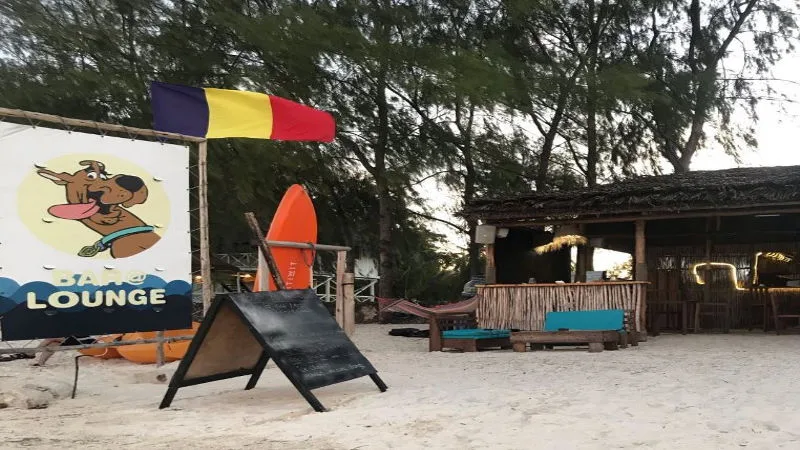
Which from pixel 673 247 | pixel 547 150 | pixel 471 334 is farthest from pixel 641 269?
pixel 547 150

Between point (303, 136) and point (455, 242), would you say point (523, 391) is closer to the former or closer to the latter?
point (303, 136)

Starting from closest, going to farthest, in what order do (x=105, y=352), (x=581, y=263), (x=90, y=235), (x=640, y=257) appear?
(x=90, y=235) < (x=105, y=352) < (x=640, y=257) < (x=581, y=263)

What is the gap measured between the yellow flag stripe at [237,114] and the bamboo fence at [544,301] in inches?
202

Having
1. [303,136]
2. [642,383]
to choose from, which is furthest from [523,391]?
[303,136]

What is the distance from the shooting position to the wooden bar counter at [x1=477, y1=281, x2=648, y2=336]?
34.3ft

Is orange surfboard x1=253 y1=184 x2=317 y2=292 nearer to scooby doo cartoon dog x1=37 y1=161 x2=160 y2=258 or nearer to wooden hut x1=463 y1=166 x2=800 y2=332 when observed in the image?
scooby doo cartoon dog x1=37 y1=161 x2=160 y2=258

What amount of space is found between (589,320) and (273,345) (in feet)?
19.3

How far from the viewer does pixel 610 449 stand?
3629mm

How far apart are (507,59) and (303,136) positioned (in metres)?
11.2

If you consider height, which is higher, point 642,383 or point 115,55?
point 115,55

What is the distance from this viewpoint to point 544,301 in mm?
10789

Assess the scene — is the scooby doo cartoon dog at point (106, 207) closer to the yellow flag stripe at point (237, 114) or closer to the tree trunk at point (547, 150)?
the yellow flag stripe at point (237, 114)

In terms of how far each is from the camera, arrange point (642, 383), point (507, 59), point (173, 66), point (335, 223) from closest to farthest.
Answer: point (642, 383) → point (173, 66) → point (507, 59) → point (335, 223)

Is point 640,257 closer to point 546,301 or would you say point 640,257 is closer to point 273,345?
point 546,301
